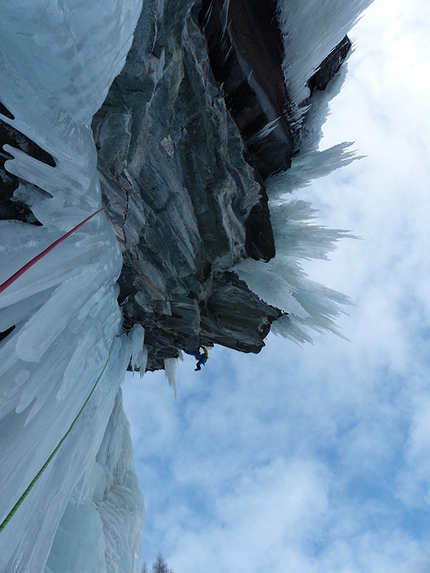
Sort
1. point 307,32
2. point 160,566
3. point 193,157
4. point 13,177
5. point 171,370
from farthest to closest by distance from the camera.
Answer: point 160,566
point 171,370
point 307,32
point 193,157
point 13,177

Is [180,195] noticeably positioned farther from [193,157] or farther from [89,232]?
[89,232]

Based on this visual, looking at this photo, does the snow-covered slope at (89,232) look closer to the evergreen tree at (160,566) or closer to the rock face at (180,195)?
the rock face at (180,195)

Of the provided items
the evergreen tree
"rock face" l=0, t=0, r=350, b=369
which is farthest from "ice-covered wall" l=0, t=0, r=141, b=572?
the evergreen tree

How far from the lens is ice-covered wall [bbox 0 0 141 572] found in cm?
210

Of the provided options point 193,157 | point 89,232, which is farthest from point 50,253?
point 193,157

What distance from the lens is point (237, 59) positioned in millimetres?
4164

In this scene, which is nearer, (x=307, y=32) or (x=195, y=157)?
(x=195, y=157)

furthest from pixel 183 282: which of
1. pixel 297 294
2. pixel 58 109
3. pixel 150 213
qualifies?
pixel 58 109

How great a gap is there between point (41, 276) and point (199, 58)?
8.83ft

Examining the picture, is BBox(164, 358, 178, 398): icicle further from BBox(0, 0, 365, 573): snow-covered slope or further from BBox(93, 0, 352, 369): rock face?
BBox(0, 0, 365, 573): snow-covered slope

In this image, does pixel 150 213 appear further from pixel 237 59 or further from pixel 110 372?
pixel 110 372

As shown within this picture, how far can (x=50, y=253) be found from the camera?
2.89m

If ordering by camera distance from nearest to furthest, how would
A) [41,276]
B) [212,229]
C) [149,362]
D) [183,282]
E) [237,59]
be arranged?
[41,276]
[237,59]
[212,229]
[183,282]
[149,362]

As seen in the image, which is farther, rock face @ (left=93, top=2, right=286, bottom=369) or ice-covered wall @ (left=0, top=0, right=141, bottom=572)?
rock face @ (left=93, top=2, right=286, bottom=369)
